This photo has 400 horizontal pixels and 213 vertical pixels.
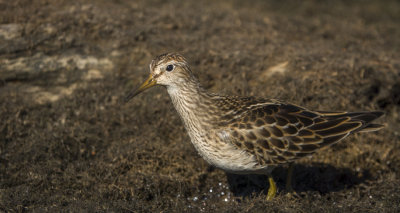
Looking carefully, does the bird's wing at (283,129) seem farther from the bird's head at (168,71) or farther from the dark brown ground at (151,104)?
the bird's head at (168,71)

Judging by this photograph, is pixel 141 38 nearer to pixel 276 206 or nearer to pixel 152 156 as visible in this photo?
pixel 152 156

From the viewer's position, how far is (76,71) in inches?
321

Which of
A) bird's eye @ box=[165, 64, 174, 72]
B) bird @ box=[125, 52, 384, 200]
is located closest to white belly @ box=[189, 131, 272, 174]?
bird @ box=[125, 52, 384, 200]

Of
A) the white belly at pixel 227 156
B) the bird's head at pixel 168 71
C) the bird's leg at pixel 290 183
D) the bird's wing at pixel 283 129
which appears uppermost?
the bird's head at pixel 168 71

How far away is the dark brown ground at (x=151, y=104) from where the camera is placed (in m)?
6.33

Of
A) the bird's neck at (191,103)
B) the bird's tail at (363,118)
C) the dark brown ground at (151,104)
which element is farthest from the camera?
the dark brown ground at (151,104)

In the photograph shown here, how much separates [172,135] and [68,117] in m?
1.80

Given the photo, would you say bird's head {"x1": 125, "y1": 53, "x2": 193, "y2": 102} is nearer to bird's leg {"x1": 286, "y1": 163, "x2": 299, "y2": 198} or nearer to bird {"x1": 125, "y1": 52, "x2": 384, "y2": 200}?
bird {"x1": 125, "y1": 52, "x2": 384, "y2": 200}

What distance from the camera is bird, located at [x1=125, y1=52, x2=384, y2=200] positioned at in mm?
5781

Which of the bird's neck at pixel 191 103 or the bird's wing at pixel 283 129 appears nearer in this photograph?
the bird's wing at pixel 283 129

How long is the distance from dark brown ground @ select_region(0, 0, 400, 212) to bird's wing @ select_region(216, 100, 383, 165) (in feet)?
2.20

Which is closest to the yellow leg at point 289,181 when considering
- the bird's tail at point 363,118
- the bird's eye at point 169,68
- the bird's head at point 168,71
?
the bird's tail at point 363,118

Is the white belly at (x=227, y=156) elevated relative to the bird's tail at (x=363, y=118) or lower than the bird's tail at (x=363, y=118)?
lower

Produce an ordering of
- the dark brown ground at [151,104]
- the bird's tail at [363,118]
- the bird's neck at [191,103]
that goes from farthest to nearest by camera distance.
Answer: the dark brown ground at [151,104] < the bird's tail at [363,118] < the bird's neck at [191,103]
